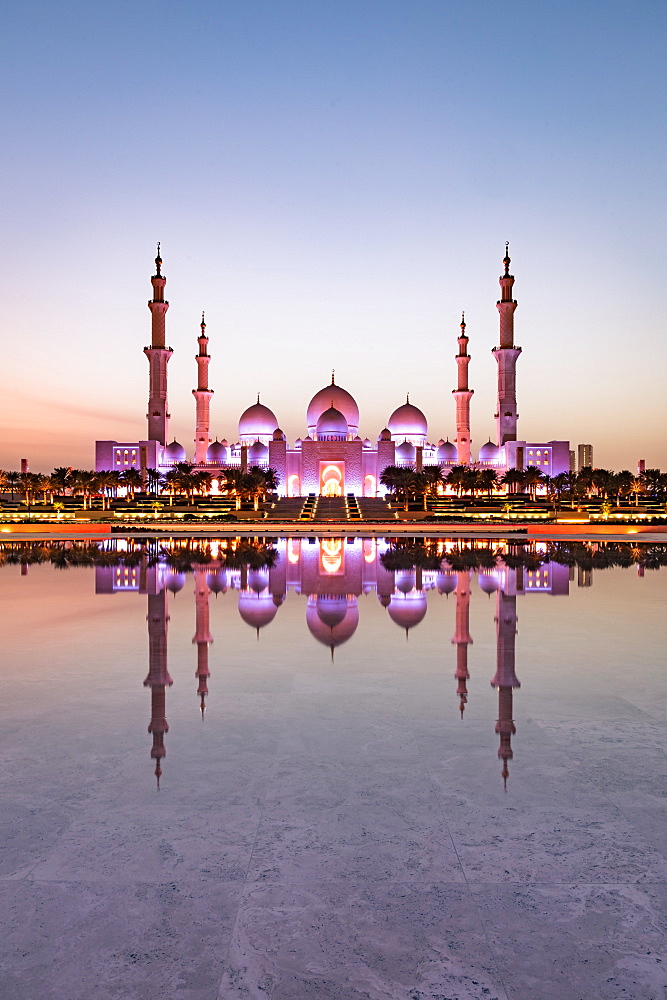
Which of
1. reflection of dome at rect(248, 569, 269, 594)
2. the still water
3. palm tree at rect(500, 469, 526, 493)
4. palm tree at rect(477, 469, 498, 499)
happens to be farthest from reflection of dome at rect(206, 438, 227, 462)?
the still water

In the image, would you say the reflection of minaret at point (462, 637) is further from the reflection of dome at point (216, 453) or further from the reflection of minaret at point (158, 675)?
the reflection of dome at point (216, 453)

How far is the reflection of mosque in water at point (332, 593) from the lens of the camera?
21.8 feet

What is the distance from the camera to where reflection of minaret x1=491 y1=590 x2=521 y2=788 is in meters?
5.02

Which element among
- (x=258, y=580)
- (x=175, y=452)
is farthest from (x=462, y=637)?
(x=175, y=452)

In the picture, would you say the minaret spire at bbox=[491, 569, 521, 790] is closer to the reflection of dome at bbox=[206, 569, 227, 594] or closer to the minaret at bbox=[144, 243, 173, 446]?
the reflection of dome at bbox=[206, 569, 227, 594]

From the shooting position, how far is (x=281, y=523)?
36.5 m

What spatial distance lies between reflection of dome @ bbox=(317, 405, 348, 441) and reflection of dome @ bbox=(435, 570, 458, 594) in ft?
162

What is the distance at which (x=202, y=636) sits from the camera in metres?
8.84

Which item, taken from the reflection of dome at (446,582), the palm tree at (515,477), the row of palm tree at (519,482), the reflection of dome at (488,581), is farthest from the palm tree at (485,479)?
the reflection of dome at (446,582)

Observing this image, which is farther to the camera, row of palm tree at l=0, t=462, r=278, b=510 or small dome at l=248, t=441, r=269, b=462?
small dome at l=248, t=441, r=269, b=462

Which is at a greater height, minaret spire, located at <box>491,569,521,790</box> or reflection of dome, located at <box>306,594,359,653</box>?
reflection of dome, located at <box>306,594,359,653</box>

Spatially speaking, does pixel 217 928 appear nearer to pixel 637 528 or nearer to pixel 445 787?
pixel 445 787

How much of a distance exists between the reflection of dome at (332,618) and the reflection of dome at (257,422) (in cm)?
6347

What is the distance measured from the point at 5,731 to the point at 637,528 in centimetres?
3259
